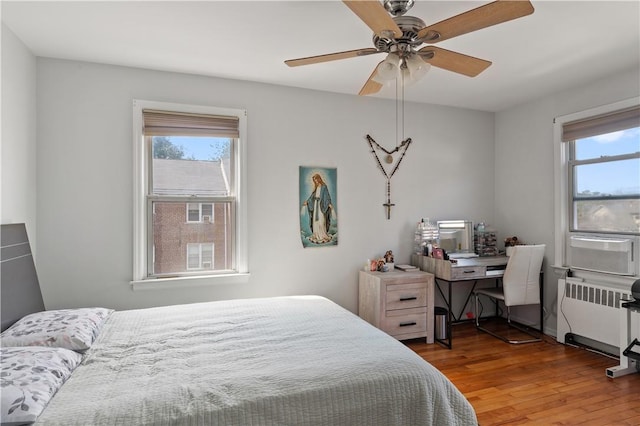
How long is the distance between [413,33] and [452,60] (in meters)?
0.35

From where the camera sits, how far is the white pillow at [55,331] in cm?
184

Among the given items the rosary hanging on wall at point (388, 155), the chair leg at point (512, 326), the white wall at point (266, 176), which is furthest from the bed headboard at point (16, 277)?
the chair leg at point (512, 326)

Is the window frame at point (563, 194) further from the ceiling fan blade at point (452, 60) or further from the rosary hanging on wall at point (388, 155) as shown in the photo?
the ceiling fan blade at point (452, 60)

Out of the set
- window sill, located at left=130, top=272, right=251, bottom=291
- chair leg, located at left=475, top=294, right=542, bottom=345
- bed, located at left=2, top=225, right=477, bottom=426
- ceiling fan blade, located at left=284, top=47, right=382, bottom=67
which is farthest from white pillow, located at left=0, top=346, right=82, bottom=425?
chair leg, located at left=475, top=294, right=542, bottom=345

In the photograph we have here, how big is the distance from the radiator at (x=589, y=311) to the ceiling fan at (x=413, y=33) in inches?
97.1

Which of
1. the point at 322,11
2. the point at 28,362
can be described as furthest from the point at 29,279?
the point at 322,11

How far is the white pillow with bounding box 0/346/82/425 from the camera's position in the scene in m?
1.26

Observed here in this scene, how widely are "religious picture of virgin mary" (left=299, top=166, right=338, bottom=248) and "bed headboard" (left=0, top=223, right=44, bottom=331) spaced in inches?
85.0

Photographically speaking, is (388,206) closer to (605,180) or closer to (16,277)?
(605,180)

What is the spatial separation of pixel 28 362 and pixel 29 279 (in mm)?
Answer: 1218

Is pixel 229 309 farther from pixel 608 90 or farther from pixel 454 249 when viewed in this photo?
pixel 608 90

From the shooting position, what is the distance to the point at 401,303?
343cm

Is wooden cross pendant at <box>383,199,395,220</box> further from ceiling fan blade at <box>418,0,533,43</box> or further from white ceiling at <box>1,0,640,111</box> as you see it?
ceiling fan blade at <box>418,0,533,43</box>

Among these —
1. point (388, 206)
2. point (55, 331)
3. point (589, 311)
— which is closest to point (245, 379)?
point (55, 331)
